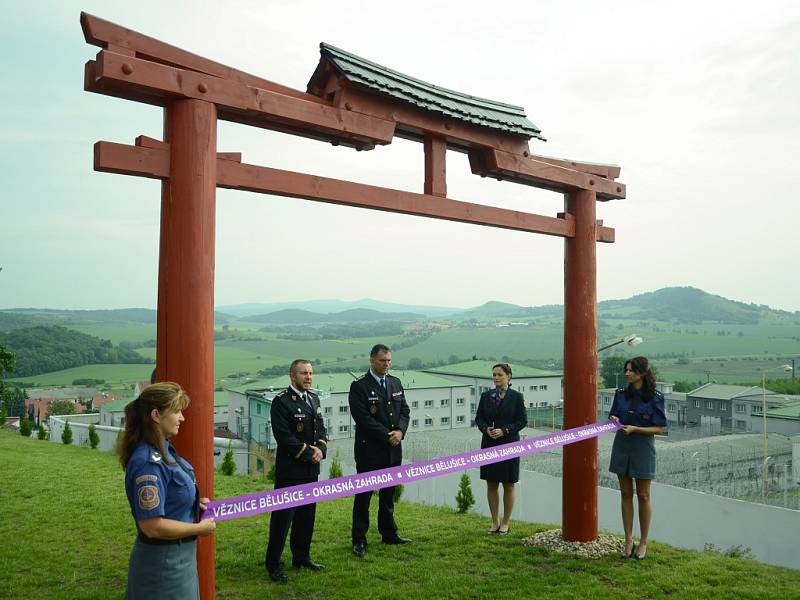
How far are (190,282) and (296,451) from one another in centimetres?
164

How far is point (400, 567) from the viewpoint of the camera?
450cm

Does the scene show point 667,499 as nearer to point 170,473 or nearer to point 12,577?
point 12,577

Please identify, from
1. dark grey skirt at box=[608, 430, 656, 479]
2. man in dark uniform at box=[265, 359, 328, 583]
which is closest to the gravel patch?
dark grey skirt at box=[608, 430, 656, 479]

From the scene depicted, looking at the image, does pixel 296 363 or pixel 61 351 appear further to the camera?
pixel 61 351

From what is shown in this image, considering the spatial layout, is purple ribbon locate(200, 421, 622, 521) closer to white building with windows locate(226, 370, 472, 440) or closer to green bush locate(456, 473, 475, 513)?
green bush locate(456, 473, 475, 513)

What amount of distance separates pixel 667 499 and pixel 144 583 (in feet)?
36.8

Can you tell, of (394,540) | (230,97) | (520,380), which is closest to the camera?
(230,97)

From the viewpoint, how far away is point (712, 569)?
4.60 meters

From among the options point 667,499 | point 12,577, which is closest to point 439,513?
point 12,577

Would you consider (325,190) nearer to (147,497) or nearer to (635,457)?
(147,497)

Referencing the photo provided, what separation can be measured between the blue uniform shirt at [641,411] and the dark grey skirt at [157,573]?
3501 mm

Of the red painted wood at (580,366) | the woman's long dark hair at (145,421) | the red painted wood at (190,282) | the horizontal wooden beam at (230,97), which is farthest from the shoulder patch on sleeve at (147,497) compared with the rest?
the red painted wood at (580,366)

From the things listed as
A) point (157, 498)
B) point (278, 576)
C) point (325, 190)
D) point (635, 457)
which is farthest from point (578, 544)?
point (157, 498)

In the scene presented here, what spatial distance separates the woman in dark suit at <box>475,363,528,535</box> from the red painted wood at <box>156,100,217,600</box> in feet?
9.13
